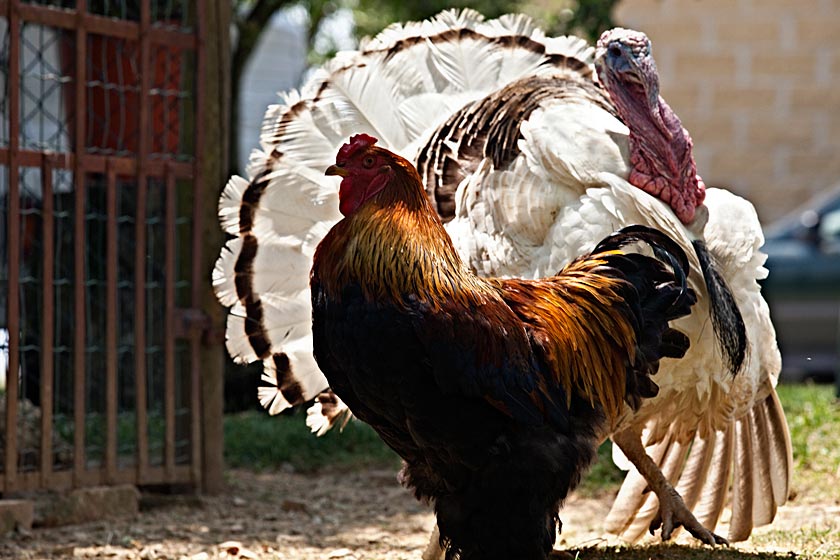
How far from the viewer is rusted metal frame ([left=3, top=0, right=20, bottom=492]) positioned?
253 inches

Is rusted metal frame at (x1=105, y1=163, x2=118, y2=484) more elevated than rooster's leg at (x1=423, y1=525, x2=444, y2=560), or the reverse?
rusted metal frame at (x1=105, y1=163, x2=118, y2=484)

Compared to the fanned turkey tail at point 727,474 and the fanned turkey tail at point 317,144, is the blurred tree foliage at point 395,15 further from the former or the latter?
the fanned turkey tail at point 727,474

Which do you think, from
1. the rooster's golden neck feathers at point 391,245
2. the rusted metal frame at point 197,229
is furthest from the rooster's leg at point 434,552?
the rusted metal frame at point 197,229

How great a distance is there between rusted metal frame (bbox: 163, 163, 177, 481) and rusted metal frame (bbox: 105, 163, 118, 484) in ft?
1.06

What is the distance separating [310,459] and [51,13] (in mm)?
3611

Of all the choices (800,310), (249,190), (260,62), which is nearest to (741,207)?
(249,190)

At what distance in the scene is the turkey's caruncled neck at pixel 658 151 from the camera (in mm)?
5191

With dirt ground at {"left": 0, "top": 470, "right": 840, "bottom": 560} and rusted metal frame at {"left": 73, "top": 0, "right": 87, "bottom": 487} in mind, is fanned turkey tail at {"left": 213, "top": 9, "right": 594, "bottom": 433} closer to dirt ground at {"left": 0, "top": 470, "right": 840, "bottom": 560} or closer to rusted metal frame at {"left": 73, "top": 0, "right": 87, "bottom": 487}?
dirt ground at {"left": 0, "top": 470, "right": 840, "bottom": 560}

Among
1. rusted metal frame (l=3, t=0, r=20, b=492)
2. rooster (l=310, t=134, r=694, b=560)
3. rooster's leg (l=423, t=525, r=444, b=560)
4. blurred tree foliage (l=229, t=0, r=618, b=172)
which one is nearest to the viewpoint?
Answer: rooster (l=310, t=134, r=694, b=560)

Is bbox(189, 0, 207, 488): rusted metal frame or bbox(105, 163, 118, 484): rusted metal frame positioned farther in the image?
bbox(189, 0, 207, 488): rusted metal frame

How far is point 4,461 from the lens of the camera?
21.4 ft

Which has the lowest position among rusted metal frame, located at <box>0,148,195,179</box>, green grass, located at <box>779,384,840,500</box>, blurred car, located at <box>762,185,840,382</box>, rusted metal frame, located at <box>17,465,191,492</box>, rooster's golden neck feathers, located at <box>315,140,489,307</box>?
rusted metal frame, located at <box>17,465,191,492</box>

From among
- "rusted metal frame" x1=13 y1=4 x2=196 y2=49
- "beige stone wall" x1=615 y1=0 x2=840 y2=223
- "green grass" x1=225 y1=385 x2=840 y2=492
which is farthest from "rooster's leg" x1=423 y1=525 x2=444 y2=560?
"beige stone wall" x1=615 y1=0 x2=840 y2=223

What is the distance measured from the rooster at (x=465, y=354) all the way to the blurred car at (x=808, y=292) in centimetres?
847
